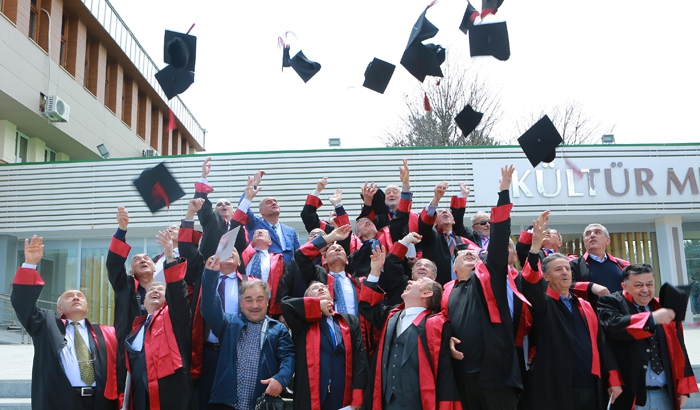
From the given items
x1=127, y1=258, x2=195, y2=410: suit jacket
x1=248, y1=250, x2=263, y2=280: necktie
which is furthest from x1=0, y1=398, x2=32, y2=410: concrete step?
x1=248, y1=250, x2=263, y2=280: necktie

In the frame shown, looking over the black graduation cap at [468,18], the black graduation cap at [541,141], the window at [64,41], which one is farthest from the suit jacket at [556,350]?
the window at [64,41]

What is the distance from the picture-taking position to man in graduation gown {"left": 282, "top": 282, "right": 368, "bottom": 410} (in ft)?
16.0

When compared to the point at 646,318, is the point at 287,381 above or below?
below

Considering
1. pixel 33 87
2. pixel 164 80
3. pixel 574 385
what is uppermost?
pixel 33 87

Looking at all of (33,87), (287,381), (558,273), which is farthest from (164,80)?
(33,87)

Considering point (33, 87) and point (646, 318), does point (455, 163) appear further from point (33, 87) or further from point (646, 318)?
point (33, 87)

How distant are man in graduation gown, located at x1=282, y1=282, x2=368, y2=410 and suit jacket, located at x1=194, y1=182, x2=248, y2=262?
1781 mm

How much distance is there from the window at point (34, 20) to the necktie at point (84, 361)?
1574 cm

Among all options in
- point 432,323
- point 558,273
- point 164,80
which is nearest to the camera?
point 432,323

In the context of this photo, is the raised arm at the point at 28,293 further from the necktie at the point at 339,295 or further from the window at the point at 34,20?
the window at the point at 34,20

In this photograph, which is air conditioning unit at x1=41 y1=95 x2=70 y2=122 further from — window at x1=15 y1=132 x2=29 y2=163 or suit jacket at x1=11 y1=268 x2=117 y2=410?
suit jacket at x1=11 y1=268 x2=117 y2=410

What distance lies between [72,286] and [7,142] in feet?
15.9

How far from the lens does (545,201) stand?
14891 mm

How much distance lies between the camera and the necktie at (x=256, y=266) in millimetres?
6356
